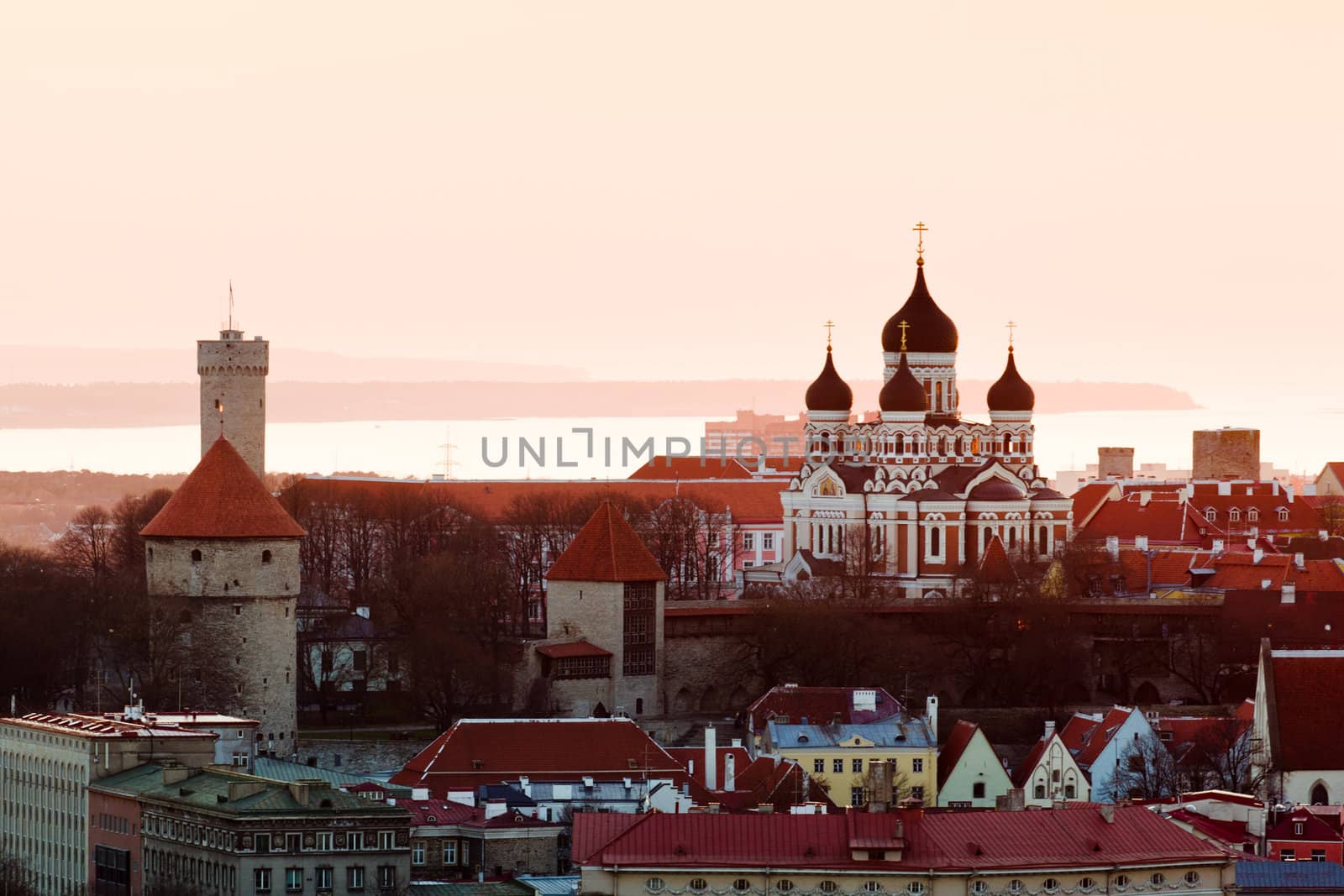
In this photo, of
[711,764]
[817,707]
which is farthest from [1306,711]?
[711,764]

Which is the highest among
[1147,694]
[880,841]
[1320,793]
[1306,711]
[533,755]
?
[1306,711]

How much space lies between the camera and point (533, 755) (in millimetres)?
76438

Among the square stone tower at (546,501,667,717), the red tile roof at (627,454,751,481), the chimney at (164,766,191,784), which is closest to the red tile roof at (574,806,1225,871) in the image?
the chimney at (164,766,191,784)

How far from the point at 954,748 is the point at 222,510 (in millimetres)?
16209

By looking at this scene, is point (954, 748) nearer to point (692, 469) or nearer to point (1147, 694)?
point (1147, 694)

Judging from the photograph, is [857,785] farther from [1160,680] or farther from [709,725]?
[1160,680]

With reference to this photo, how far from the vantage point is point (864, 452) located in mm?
110500

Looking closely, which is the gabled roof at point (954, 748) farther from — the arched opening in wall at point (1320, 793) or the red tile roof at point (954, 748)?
the arched opening in wall at point (1320, 793)

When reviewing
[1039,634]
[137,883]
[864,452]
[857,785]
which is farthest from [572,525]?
[137,883]

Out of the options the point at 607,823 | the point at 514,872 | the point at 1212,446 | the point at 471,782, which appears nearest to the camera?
the point at 607,823

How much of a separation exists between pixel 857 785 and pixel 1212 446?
7309 centimetres

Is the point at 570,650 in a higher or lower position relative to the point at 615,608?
lower

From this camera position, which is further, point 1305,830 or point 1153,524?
point 1153,524

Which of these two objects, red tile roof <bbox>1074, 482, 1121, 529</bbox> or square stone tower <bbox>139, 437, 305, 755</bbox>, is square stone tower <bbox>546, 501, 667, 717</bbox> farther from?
red tile roof <bbox>1074, 482, 1121, 529</bbox>
